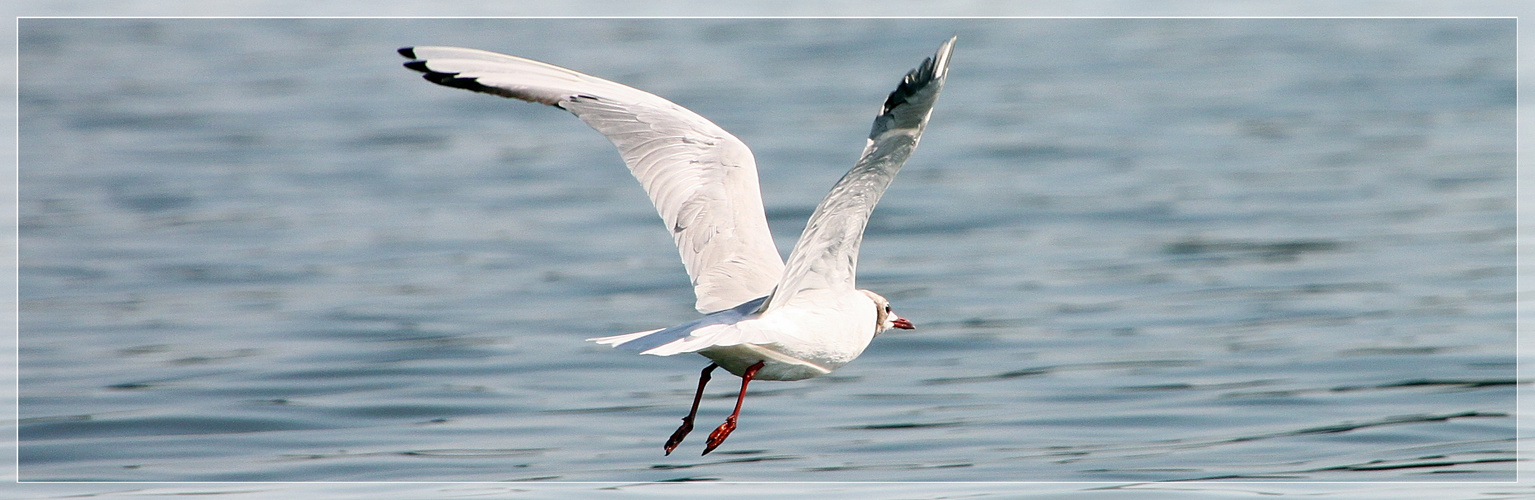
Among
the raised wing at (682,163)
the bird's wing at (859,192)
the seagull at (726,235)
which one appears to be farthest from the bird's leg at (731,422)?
the raised wing at (682,163)

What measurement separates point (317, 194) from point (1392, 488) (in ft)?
40.5

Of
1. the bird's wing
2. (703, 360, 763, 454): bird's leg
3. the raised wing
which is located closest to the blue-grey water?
the raised wing

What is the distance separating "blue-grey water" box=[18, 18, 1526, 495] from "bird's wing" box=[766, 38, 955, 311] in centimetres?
287

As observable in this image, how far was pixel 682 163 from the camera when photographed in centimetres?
703

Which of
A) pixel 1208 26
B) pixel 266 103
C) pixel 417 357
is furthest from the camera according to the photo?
pixel 1208 26

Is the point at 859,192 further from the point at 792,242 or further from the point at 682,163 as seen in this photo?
the point at 792,242

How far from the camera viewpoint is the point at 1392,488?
8203mm

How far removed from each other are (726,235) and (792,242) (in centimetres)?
770

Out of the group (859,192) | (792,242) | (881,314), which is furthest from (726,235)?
(792,242)

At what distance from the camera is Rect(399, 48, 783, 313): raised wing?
22.3ft

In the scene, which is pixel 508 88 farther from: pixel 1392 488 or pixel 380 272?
pixel 380 272

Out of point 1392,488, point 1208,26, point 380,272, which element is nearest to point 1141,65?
point 1208,26

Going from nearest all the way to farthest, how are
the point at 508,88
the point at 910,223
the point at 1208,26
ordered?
the point at 508,88
the point at 910,223
the point at 1208,26

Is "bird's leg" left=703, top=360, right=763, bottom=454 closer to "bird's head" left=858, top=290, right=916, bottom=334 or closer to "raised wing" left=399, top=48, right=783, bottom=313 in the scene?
"raised wing" left=399, top=48, right=783, bottom=313
